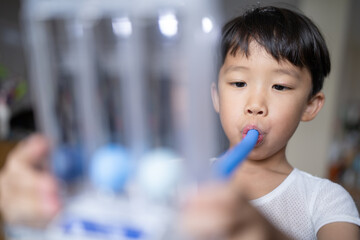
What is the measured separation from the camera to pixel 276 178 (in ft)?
1.01

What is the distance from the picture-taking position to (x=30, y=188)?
216mm

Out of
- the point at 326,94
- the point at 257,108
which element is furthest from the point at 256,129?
the point at 326,94

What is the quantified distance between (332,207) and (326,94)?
13 centimetres

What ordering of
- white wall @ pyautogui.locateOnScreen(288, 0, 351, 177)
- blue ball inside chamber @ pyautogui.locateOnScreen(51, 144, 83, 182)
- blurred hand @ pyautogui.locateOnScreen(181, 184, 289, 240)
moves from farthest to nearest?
1. white wall @ pyautogui.locateOnScreen(288, 0, 351, 177)
2. blue ball inside chamber @ pyautogui.locateOnScreen(51, 144, 83, 182)
3. blurred hand @ pyautogui.locateOnScreen(181, 184, 289, 240)

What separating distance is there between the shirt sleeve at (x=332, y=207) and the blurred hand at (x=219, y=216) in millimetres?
180

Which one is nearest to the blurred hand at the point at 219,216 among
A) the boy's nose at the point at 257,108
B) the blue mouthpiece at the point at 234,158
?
the blue mouthpiece at the point at 234,158

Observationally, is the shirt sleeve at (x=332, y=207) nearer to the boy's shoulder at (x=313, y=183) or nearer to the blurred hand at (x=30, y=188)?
the boy's shoulder at (x=313, y=183)

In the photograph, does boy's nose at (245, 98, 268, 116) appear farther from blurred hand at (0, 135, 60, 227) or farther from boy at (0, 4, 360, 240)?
blurred hand at (0, 135, 60, 227)

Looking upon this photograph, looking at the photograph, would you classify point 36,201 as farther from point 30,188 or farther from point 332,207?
point 332,207

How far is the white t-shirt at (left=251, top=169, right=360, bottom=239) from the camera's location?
0.95 feet

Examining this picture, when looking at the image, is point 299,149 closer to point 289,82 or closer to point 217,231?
point 289,82

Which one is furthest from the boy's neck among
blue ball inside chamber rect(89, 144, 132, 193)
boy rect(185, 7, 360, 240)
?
blue ball inside chamber rect(89, 144, 132, 193)

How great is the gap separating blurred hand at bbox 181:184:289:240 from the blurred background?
209 mm

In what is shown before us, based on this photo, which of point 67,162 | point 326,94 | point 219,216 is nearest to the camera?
point 219,216
